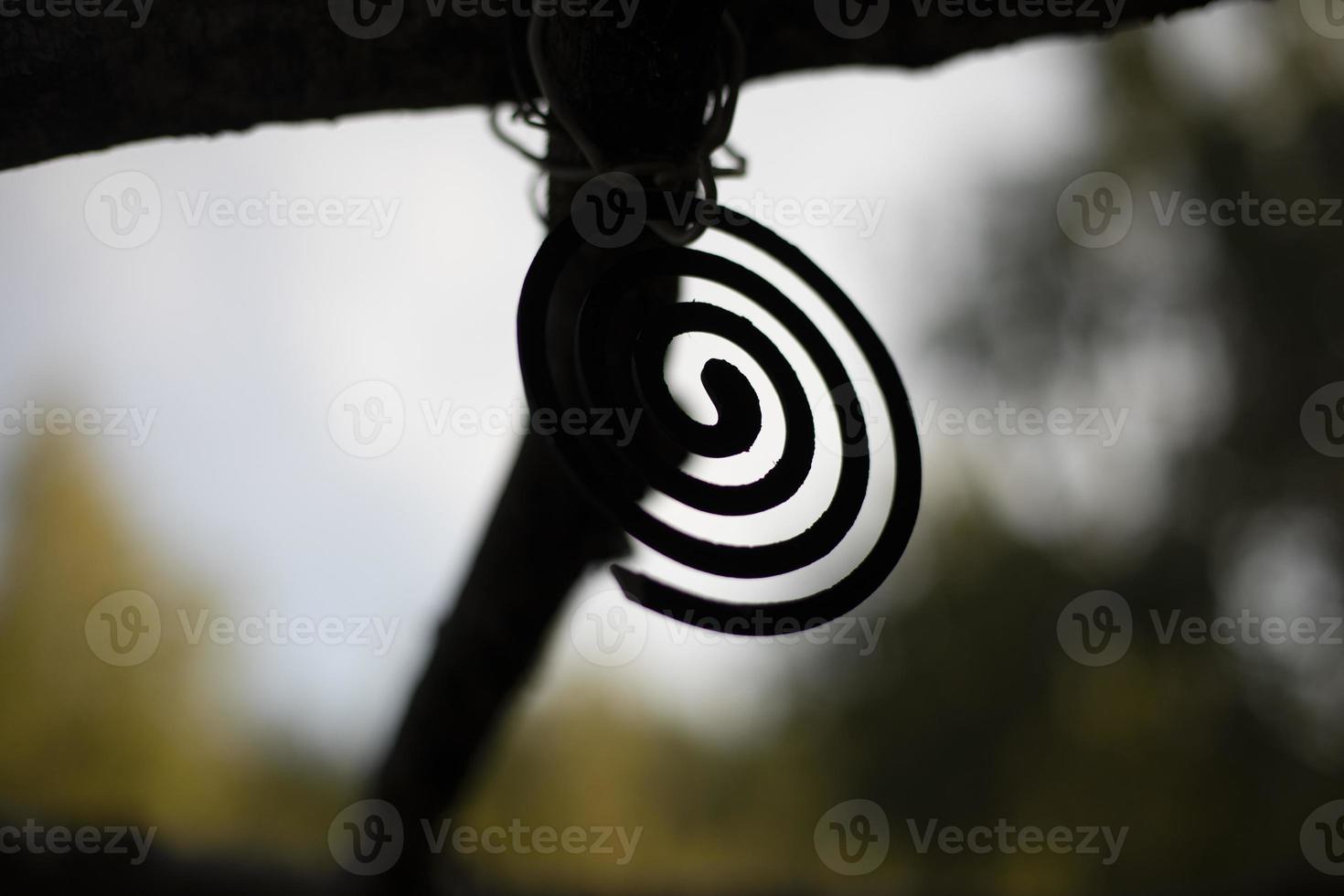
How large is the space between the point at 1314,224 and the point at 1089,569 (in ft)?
5.65

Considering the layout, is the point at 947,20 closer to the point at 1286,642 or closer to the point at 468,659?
the point at 468,659

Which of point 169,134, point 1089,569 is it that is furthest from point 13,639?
point 1089,569
